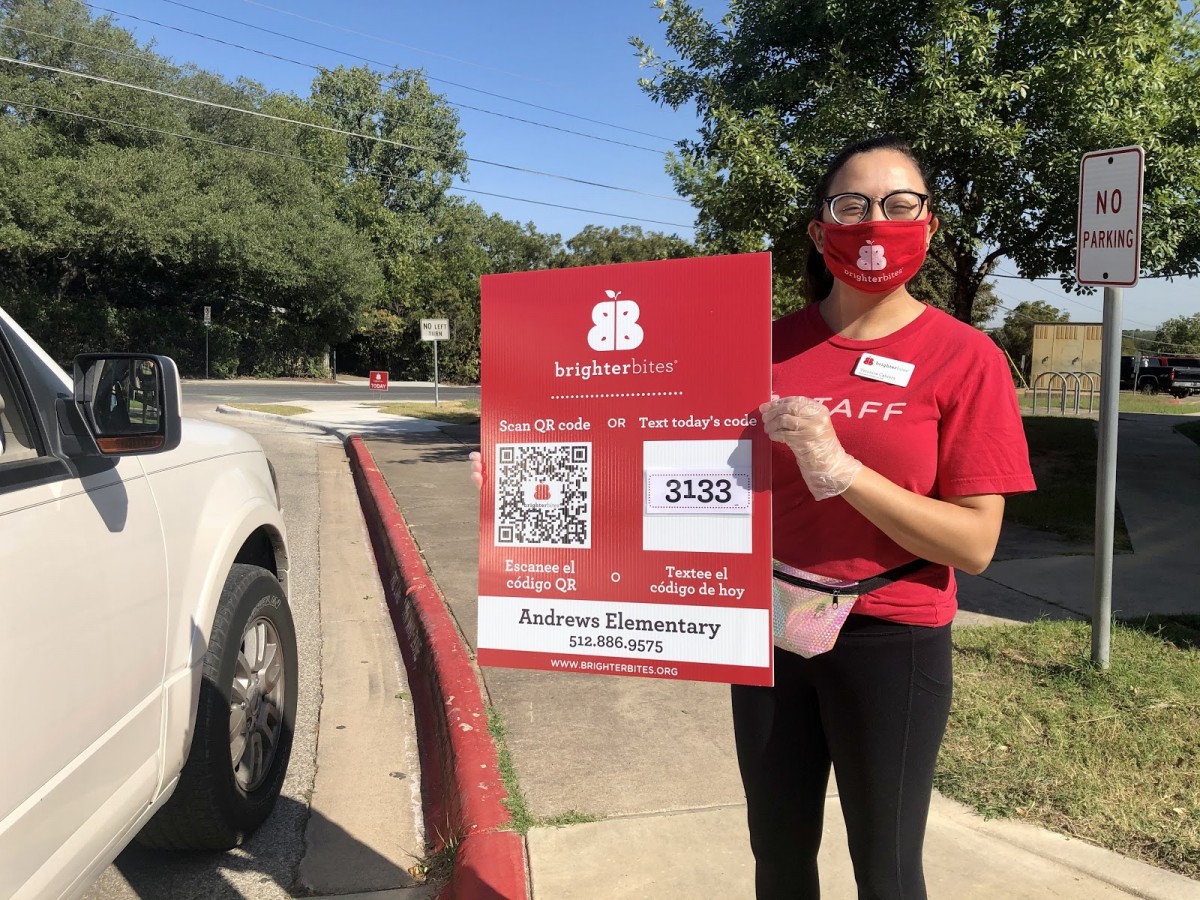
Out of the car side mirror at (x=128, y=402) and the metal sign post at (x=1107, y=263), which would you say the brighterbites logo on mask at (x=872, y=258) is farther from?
the metal sign post at (x=1107, y=263)

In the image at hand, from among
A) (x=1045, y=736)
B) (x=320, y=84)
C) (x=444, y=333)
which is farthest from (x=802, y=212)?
(x=320, y=84)

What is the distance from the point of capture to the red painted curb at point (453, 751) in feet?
9.13

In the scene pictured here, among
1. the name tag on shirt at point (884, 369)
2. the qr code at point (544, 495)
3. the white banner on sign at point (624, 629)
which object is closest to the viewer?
the name tag on shirt at point (884, 369)

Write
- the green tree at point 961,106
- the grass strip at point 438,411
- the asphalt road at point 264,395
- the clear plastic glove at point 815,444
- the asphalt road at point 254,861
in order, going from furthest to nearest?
1. the asphalt road at point 264,395
2. the grass strip at point 438,411
3. the green tree at point 961,106
4. the asphalt road at point 254,861
5. the clear plastic glove at point 815,444

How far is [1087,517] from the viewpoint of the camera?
830cm

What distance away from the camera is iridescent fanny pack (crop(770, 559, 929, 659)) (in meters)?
1.77

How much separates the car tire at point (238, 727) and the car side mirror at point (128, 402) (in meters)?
0.92

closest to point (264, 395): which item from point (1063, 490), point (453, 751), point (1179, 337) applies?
point (1063, 490)

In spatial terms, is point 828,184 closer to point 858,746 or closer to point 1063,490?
point 858,746

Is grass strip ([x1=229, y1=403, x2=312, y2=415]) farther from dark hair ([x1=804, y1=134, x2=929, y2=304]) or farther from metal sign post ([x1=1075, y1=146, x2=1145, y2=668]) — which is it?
dark hair ([x1=804, y1=134, x2=929, y2=304])

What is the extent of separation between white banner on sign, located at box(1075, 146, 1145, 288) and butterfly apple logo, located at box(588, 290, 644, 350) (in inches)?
133

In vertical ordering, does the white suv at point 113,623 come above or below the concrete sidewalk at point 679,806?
above

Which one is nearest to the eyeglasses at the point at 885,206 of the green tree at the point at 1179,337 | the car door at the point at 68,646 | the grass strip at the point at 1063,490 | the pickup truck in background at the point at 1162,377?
the car door at the point at 68,646

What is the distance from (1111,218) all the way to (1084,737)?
2.43 metres
